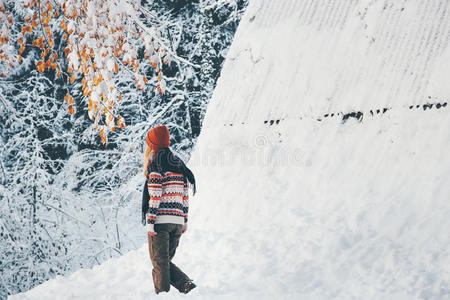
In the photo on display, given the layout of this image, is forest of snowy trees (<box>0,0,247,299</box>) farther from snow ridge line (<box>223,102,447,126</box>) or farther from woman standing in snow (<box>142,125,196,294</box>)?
woman standing in snow (<box>142,125,196,294</box>)

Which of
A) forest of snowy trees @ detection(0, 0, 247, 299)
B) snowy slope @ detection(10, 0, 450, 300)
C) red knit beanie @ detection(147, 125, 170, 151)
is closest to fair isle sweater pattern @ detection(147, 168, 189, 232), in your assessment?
red knit beanie @ detection(147, 125, 170, 151)

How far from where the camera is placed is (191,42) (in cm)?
1195

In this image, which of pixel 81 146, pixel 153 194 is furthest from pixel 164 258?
pixel 81 146

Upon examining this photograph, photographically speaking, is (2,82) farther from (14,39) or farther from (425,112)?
(425,112)

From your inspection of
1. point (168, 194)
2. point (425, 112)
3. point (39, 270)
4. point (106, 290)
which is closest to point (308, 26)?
point (425, 112)

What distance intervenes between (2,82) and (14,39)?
1213mm

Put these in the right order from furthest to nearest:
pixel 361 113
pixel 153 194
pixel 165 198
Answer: pixel 361 113 → pixel 165 198 → pixel 153 194

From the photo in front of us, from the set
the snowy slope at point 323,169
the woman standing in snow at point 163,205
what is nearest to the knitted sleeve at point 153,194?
the woman standing in snow at point 163,205

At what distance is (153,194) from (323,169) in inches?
80.9

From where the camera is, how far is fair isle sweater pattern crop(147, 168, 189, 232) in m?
3.71

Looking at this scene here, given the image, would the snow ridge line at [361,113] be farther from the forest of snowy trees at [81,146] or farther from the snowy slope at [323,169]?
the forest of snowy trees at [81,146]

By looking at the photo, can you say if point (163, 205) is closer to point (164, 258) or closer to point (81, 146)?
point (164, 258)

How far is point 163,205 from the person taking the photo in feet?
12.5

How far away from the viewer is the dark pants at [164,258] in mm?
3836
